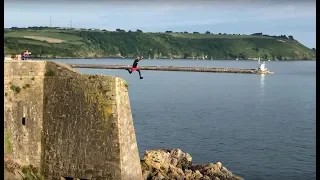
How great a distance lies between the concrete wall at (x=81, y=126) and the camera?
15656 mm

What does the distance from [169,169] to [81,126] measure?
5.04 m

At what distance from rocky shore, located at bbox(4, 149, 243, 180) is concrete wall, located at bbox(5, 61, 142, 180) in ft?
1.89

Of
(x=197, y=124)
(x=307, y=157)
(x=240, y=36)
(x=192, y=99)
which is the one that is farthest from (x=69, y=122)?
(x=240, y=36)

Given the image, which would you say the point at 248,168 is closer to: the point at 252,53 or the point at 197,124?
the point at 197,124

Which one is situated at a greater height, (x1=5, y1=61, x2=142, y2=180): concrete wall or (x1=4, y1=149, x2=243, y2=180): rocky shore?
(x1=5, y1=61, x2=142, y2=180): concrete wall

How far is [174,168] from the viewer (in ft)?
65.4

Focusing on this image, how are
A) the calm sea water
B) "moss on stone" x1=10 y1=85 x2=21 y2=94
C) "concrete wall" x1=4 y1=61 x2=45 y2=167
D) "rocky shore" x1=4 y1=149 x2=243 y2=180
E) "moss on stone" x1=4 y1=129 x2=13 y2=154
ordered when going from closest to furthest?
"moss on stone" x1=4 y1=129 x2=13 y2=154 < "concrete wall" x1=4 y1=61 x2=45 y2=167 < "moss on stone" x1=10 y1=85 x2=21 y2=94 < "rocky shore" x1=4 y1=149 x2=243 y2=180 < the calm sea water

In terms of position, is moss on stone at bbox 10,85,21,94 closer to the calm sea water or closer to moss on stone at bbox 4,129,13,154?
moss on stone at bbox 4,129,13,154

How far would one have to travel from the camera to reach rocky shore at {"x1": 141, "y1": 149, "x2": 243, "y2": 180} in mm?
18828

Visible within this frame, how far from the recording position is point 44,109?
16.0m

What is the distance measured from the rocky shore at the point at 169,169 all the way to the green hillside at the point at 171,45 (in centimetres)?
10264

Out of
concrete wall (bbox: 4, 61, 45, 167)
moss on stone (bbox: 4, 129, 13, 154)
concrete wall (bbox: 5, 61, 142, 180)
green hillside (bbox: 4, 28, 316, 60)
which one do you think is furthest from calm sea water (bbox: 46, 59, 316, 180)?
green hillside (bbox: 4, 28, 316, 60)
